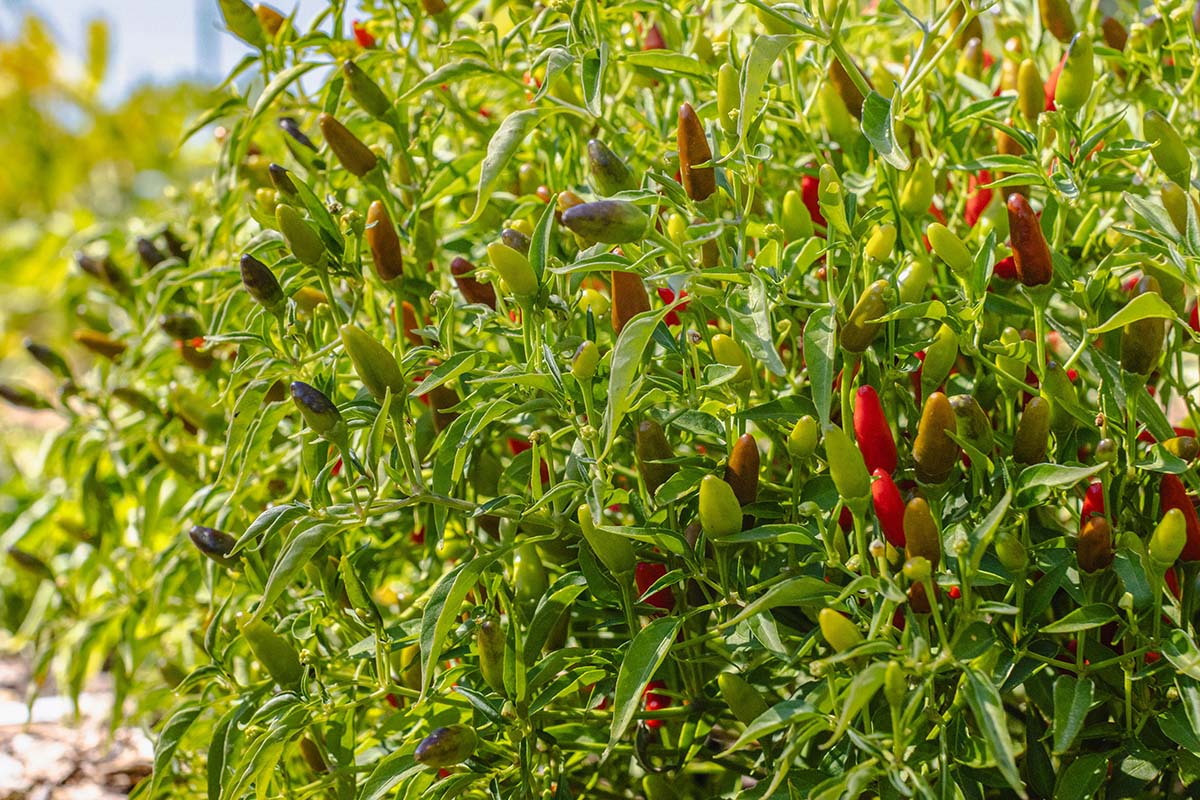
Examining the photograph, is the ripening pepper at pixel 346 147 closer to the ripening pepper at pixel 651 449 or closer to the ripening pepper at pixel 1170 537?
the ripening pepper at pixel 651 449

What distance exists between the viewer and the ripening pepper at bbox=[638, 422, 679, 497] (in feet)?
2.60

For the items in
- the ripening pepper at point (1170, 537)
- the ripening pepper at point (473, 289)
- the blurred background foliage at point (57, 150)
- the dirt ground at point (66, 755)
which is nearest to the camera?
the ripening pepper at point (1170, 537)

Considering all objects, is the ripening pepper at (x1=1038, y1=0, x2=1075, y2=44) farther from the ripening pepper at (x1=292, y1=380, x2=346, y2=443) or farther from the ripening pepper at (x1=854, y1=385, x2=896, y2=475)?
the ripening pepper at (x1=292, y1=380, x2=346, y2=443)

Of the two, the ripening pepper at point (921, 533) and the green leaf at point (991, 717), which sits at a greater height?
the ripening pepper at point (921, 533)

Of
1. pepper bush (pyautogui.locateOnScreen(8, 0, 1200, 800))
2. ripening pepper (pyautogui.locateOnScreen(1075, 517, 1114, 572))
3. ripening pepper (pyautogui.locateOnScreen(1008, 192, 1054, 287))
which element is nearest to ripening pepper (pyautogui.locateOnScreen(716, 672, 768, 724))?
pepper bush (pyautogui.locateOnScreen(8, 0, 1200, 800))

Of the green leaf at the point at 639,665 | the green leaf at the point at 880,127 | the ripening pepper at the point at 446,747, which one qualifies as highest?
the green leaf at the point at 880,127

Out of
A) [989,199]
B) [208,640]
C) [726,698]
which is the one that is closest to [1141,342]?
[989,199]

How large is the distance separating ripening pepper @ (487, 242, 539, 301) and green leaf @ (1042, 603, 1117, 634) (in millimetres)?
379

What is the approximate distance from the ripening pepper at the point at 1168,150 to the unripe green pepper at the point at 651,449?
0.38m

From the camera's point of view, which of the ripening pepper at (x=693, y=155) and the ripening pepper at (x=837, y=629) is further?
the ripening pepper at (x=693, y=155)

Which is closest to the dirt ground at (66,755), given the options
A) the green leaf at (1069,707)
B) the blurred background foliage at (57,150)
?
the green leaf at (1069,707)

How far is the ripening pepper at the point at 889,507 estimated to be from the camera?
2.42ft

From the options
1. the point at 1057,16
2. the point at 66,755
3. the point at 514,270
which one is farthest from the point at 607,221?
the point at 66,755

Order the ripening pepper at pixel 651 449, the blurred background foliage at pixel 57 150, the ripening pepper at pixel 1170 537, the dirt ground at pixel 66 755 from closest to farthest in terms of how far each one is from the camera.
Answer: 1. the ripening pepper at pixel 1170 537
2. the ripening pepper at pixel 651 449
3. the dirt ground at pixel 66 755
4. the blurred background foliage at pixel 57 150
